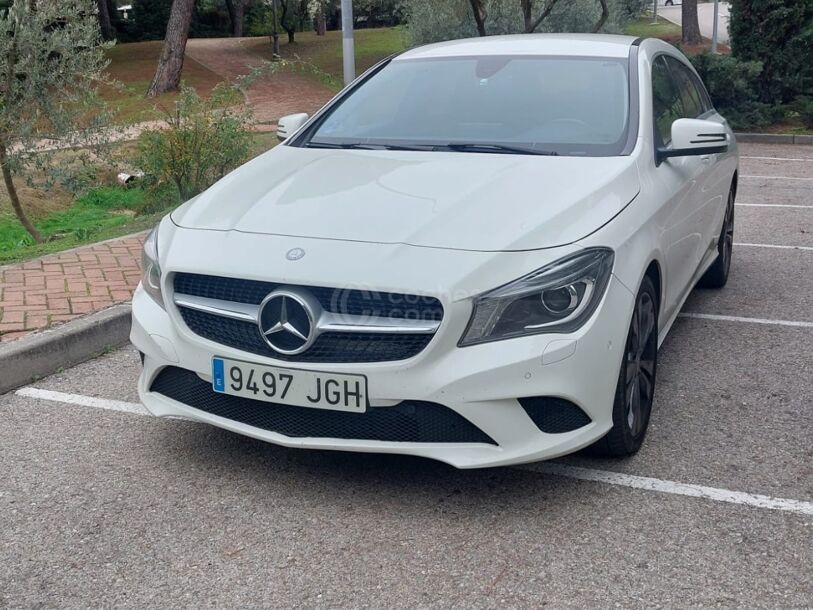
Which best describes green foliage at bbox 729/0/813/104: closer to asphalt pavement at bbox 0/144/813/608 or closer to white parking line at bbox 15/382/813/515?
asphalt pavement at bbox 0/144/813/608

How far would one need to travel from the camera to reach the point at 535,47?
495 cm

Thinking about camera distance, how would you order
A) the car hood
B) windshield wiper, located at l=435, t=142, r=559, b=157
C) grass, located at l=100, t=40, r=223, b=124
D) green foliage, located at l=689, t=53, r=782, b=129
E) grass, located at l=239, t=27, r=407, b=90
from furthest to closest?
grass, located at l=239, t=27, r=407, b=90
grass, located at l=100, t=40, r=223, b=124
green foliage, located at l=689, t=53, r=782, b=129
windshield wiper, located at l=435, t=142, r=559, b=157
the car hood

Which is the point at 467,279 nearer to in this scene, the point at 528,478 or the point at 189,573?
the point at 528,478

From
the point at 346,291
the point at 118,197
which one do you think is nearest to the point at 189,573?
the point at 346,291

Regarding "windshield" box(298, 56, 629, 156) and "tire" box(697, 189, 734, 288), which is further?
"tire" box(697, 189, 734, 288)

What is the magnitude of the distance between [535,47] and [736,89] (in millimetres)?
12725

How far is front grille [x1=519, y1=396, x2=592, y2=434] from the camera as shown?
3244mm

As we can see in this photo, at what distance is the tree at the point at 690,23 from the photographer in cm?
3306

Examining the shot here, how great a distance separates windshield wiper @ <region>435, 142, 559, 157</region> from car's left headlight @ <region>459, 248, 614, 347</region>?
3.12 ft

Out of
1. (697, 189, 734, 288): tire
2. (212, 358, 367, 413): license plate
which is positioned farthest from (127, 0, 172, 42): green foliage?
(212, 358, 367, 413): license plate

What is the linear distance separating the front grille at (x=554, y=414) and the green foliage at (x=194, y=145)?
6704mm

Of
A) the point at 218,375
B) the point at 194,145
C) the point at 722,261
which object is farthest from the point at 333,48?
the point at 218,375

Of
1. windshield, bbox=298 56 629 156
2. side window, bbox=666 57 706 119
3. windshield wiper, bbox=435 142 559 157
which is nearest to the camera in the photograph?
windshield wiper, bbox=435 142 559 157

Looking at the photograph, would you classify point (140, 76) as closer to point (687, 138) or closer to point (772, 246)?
point (772, 246)
